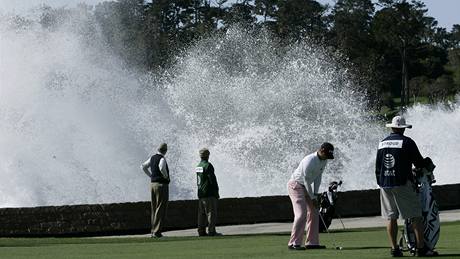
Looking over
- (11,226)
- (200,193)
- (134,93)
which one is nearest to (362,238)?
(200,193)

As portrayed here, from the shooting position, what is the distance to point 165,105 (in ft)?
146

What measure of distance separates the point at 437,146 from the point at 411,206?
96.4 feet

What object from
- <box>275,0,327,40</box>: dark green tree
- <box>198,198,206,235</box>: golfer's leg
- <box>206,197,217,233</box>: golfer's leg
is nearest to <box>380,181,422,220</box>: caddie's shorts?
<box>206,197,217,233</box>: golfer's leg

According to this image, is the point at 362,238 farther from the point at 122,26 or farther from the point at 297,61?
the point at 122,26

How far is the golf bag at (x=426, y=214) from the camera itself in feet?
48.6

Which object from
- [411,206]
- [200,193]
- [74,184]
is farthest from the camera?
[74,184]

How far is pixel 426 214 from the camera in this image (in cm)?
1516

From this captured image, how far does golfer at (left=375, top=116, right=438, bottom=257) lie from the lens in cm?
1439

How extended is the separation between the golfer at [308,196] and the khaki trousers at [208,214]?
5.45 m

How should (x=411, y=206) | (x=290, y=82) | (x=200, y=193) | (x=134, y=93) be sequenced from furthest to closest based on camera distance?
(x=290, y=82) → (x=134, y=93) → (x=200, y=193) → (x=411, y=206)

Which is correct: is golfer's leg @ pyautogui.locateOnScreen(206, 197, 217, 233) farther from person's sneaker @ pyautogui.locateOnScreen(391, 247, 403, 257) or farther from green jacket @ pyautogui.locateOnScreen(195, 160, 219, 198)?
person's sneaker @ pyautogui.locateOnScreen(391, 247, 403, 257)

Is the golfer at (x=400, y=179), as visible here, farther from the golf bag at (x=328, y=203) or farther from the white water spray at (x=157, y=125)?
the white water spray at (x=157, y=125)

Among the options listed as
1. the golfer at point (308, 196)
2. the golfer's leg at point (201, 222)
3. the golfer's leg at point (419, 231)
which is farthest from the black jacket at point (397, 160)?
the golfer's leg at point (201, 222)

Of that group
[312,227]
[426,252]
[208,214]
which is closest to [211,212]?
[208,214]
